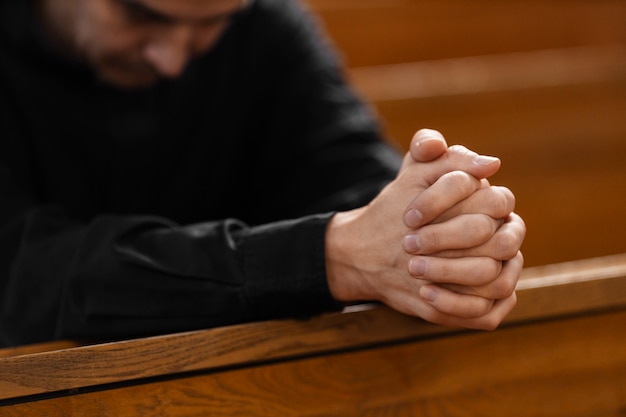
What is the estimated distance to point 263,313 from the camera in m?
0.66

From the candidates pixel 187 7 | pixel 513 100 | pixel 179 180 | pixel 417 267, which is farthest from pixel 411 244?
pixel 513 100

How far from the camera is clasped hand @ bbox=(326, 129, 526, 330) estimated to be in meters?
0.60

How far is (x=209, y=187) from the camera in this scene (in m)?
1.10

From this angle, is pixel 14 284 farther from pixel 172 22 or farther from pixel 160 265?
pixel 172 22

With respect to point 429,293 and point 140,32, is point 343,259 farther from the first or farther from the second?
point 140,32

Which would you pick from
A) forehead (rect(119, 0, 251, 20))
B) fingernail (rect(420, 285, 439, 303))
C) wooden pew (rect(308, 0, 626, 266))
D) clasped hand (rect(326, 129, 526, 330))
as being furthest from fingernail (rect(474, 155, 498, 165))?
wooden pew (rect(308, 0, 626, 266))

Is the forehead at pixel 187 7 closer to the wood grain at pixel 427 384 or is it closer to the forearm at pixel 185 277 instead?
the forearm at pixel 185 277

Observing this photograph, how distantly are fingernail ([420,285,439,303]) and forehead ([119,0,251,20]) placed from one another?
403 millimetres

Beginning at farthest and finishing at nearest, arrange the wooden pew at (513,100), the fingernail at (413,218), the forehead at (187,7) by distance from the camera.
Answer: the wooden pew at (513,100)
the forehead at (187,7)
the fingernail at (413,218)

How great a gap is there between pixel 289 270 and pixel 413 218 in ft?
0.37

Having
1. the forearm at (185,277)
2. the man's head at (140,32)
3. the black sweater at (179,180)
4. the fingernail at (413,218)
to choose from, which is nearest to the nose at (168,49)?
the man's head at (140,32)

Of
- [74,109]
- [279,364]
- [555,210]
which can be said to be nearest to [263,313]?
[279,364]

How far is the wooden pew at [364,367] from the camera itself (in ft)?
1.97

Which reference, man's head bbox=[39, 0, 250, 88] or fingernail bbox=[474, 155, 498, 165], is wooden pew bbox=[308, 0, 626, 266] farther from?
fingernail bbox=[474, 155, 498, 165]
